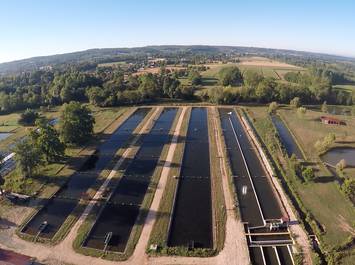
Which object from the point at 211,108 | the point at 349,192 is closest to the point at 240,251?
the point at 349,192

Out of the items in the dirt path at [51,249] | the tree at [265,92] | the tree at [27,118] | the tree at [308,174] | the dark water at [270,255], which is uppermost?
the tree at [265,92]

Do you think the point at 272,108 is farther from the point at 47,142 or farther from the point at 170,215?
the point at 47,142

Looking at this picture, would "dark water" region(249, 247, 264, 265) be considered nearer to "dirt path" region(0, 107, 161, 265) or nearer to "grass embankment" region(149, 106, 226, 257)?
"grass embankment" region(149, 106, 226, 257)

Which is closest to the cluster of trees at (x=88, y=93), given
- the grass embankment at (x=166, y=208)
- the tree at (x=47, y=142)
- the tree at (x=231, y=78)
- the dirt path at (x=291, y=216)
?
the tree at (x=231, y=78)

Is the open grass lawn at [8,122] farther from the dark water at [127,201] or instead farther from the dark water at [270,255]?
the dark water at [270,255]

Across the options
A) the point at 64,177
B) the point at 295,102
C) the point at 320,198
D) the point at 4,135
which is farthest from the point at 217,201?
the point at 295,102

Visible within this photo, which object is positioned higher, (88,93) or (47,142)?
(88,93)
